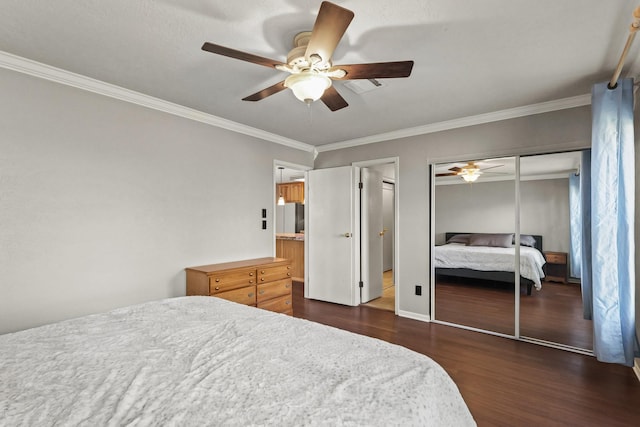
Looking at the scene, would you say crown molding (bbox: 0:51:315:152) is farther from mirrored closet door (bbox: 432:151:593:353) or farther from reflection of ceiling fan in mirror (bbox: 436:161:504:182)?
mirrored closet door (bbox: 432:151:593:353)

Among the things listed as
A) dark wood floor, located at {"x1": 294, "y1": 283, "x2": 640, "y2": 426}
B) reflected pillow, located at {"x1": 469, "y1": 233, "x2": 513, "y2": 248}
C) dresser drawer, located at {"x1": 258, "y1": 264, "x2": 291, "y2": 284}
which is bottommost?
dark wood floor, located at {"x1": 294, "y1": 283, "x2": 640, "y2": 426}

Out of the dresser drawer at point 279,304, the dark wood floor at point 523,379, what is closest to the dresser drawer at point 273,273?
the dresser drawer at point 279,304

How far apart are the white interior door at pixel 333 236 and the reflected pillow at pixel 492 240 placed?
61.3 inches

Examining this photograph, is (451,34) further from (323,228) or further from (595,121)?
(323,228)

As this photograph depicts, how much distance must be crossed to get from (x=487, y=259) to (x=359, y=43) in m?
2.84

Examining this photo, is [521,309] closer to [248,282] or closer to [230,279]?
[248,282]

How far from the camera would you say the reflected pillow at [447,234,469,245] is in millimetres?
3750

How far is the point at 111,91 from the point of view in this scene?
2.74 m

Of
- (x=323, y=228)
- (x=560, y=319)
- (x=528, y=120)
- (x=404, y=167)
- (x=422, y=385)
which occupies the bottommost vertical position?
(x=560, y=319)

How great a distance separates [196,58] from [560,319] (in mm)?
4112

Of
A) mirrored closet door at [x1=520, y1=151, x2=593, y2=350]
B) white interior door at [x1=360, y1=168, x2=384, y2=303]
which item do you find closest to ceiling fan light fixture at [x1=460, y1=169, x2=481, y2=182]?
Result: mirrored closet door at [x1=520, y1=151, x2=593, y2=350]

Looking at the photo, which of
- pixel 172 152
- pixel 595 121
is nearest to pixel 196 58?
pixel 172 152

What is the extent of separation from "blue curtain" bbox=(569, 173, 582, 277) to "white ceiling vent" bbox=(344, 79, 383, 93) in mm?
2143

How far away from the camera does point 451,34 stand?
6.53ft
